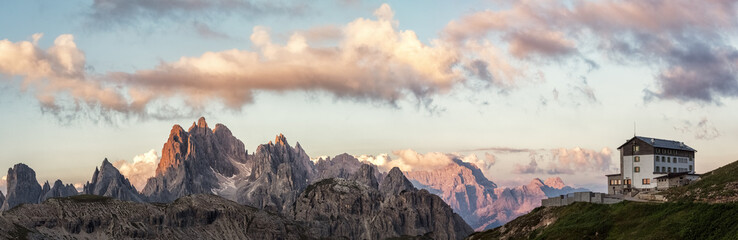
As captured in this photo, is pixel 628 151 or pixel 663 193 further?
pixel 628 151

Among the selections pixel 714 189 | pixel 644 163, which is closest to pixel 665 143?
pixel 644 163

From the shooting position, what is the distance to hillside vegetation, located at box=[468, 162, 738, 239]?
300ft

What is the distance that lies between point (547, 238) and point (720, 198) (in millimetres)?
29402

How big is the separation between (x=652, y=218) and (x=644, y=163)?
8131cm

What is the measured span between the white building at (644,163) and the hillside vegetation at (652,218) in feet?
76.6

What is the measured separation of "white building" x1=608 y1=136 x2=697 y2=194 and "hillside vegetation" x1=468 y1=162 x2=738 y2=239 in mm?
23355

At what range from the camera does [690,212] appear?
3807 inches

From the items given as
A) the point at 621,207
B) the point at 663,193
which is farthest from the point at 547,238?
the point at 663,193

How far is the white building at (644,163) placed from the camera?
584 ft

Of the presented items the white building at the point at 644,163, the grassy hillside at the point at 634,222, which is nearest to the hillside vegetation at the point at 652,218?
the grassy hillside at the point at 634,222

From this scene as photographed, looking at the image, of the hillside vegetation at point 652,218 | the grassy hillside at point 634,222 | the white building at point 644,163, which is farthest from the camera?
the white building at point 644,163

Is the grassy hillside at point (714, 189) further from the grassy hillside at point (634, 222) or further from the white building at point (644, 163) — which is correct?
the white building at point (644, 163)

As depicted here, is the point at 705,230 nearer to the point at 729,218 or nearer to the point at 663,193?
the point at 729,218

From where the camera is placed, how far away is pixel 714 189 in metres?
131
